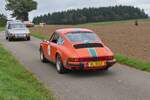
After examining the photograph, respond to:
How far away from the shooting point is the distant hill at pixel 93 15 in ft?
304

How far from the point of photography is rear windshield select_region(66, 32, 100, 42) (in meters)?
13.9

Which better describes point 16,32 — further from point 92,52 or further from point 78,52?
point 92,52

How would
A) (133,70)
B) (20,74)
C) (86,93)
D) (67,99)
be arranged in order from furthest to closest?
(133,70), (20,74), (86,93), (67,99)

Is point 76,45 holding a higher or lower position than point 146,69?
higher

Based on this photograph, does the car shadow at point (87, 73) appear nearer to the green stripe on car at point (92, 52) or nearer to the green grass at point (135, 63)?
the green stripe on car at point (92, 52)

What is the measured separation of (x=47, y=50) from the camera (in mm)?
15703

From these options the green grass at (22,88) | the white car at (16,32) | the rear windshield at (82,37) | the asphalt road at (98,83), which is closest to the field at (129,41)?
the white car at (16,32)

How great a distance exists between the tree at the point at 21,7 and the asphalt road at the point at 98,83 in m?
77.6

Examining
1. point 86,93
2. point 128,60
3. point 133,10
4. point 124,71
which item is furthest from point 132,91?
point 133,10

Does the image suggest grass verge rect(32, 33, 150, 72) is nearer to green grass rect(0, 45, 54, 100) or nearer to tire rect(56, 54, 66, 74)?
tire rect(56, 54, 66, 74)

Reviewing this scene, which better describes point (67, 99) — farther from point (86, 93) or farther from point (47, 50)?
point (47, 50)

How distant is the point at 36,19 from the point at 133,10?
2496cm

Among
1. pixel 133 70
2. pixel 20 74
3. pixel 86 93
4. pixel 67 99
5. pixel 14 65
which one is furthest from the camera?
pixel 14 65

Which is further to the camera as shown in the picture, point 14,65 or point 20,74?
point 14,65
